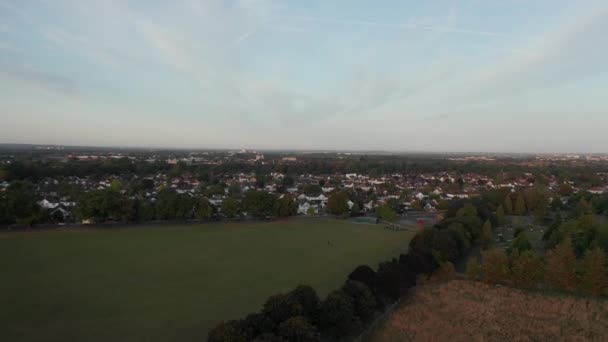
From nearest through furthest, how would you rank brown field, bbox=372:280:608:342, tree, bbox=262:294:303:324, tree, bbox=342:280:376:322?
tree, bbox=262:294:303:324
brown field, bbox=372:280:608:342
tree, bbox=342:280:376:322

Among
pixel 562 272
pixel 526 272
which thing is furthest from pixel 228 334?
pixel 562 272

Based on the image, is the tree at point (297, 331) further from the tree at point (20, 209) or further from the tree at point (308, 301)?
the tree at point (20, 209)

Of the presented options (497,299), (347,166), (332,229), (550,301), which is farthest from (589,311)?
(347,166)

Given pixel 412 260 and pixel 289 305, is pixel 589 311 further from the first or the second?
pixel 289 305

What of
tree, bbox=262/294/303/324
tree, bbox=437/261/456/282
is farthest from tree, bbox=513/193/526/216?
tree, bbox=262/294/303/324

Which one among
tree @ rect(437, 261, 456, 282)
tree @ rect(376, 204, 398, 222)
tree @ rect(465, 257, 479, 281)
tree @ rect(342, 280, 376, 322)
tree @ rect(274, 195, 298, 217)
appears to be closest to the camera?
tree @ rect(342, 280, 376, 322)

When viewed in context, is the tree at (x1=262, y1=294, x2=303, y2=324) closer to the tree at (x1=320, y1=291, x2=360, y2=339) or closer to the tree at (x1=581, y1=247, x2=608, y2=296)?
the tree at (x1=320, y1=291, x2=360, y2=339)

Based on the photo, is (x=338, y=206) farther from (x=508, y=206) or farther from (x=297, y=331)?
(x=297, y=331)

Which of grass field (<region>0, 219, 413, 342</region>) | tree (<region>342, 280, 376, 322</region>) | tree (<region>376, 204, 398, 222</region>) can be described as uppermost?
tree (<region>342, 280, 376, 322</region>)
